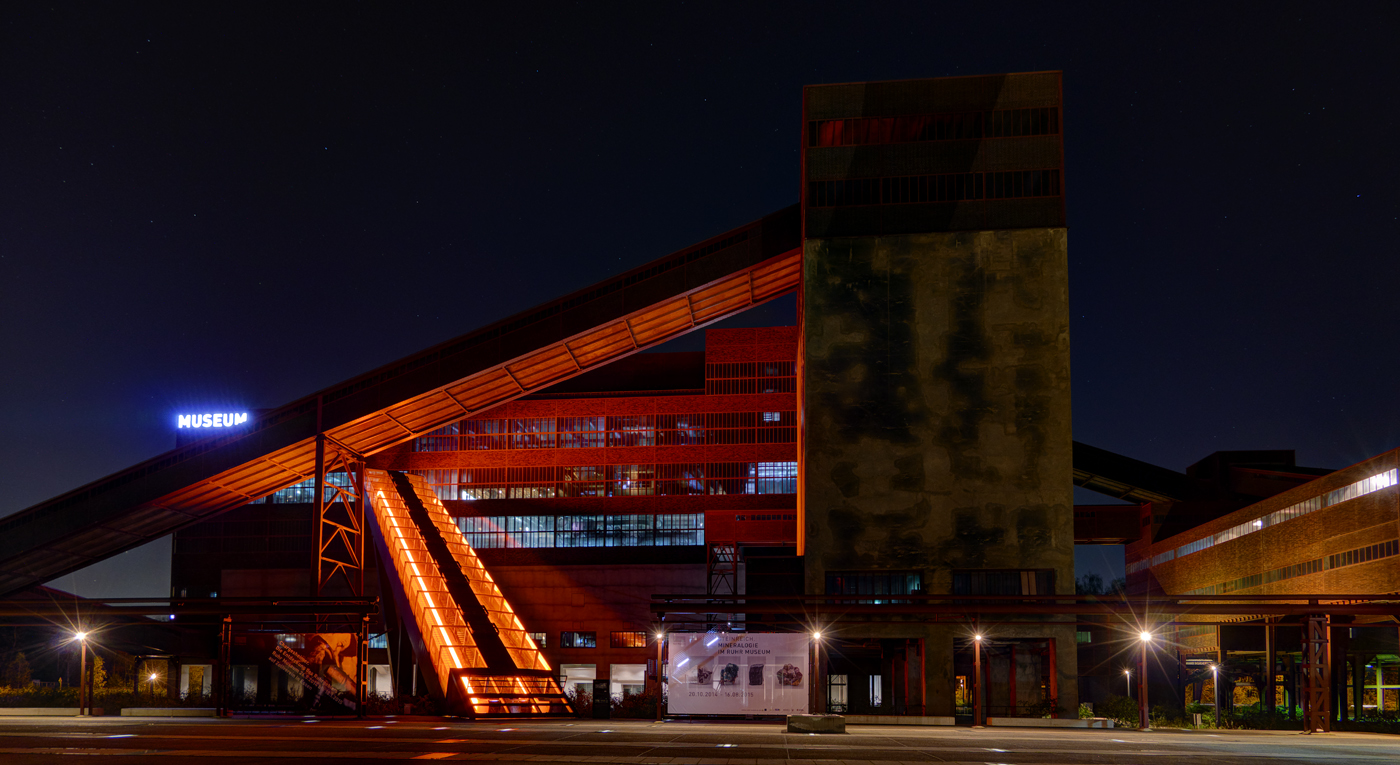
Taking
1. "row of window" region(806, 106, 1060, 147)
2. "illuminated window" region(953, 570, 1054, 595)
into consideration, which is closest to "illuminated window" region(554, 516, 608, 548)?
"illuminated window" region(953, 570, 1054, 595)

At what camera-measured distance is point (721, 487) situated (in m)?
70.9

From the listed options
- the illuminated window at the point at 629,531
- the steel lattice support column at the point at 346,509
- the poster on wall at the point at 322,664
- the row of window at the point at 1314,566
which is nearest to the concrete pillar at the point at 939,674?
the row of window at the point at 1314,566

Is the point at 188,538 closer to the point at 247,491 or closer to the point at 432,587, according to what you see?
the point at 247,491

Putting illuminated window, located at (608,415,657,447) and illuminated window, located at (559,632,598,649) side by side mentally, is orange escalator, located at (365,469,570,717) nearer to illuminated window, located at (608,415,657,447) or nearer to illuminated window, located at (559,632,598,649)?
illuminated window, located at (559,632,598,649)

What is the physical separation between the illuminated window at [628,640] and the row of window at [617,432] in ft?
41.9

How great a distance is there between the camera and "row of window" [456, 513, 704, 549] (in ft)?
232

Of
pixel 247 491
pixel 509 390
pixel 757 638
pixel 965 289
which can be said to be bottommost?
pixel 757 638

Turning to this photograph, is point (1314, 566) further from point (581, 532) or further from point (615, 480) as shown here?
point (581, 532)

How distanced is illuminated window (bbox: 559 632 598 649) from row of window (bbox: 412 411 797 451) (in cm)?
1283

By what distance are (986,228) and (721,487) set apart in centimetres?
2779

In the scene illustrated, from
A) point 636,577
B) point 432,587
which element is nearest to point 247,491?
point 432,587

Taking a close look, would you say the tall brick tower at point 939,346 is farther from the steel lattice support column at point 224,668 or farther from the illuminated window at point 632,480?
the steel lattice support column at point 224,668

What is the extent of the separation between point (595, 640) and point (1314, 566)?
1593 inches

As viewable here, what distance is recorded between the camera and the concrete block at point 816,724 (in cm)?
3189
